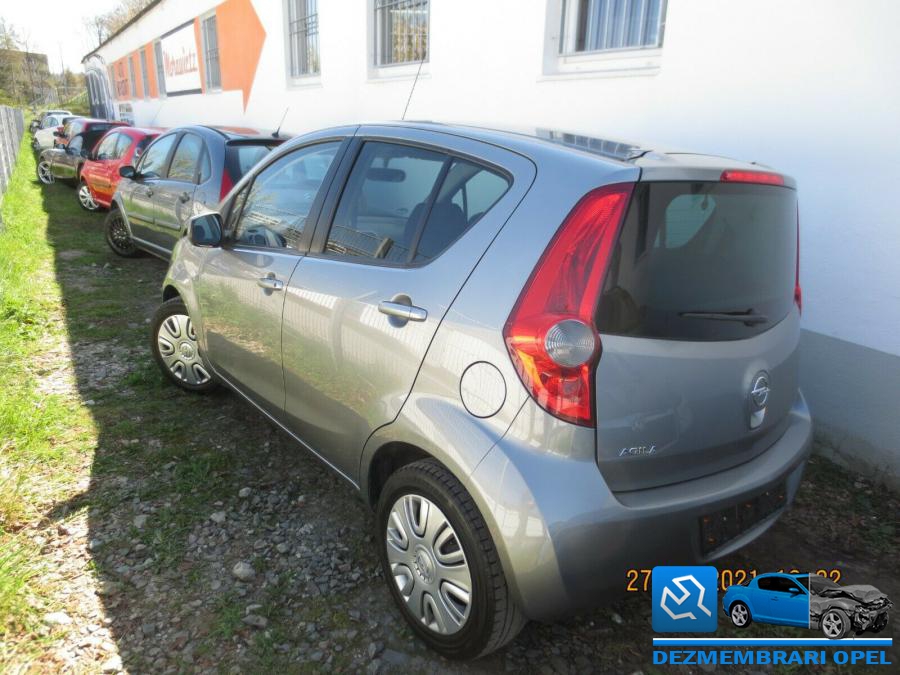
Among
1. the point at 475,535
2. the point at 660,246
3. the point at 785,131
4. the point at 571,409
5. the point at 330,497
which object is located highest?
the point at 785,131

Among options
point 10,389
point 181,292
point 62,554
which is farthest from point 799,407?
point 10,389

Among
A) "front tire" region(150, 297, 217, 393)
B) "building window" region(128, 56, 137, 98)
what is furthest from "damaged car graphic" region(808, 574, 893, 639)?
"building window" region(128, 56, 137, 98)

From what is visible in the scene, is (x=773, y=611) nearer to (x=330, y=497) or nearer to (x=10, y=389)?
(x=330, y=497)

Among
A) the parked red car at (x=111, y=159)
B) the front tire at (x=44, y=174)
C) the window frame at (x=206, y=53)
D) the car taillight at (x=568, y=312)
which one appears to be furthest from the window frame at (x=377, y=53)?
the front tire at (x=44, y=174)

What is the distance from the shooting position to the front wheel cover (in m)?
7.47

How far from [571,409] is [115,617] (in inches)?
72.5

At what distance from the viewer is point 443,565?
199cm

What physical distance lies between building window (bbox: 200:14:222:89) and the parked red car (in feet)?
17.0

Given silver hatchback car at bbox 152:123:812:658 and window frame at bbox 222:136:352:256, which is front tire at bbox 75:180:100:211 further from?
silver hatchback car at bbox 152:123:812:658

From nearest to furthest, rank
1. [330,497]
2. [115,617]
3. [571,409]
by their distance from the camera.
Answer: [571,409]
[115,617]
[330,497]

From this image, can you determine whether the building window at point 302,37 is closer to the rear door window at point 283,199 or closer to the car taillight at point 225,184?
the car taillight at point 225,184

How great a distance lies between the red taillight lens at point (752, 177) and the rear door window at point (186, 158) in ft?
16.9

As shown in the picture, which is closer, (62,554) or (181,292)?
(62,554)

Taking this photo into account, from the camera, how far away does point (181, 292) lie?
3.72 metres
